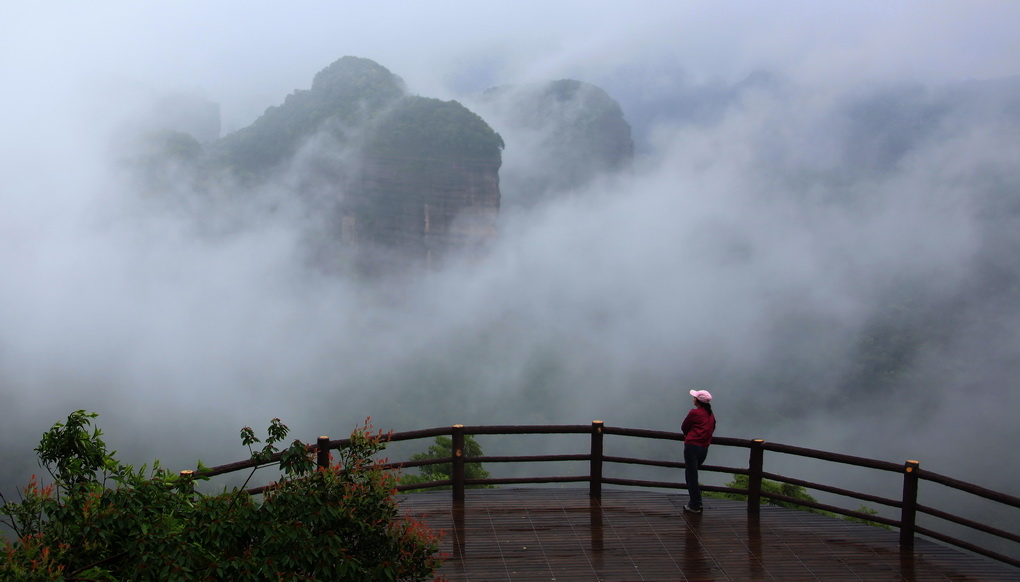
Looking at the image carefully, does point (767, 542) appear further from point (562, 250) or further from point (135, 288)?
point (562, 250)

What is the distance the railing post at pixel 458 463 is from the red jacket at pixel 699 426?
213 cm

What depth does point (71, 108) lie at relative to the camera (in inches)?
4464

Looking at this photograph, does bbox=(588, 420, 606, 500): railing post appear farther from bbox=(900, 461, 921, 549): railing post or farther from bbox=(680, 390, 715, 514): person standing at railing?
bbox=(900, 461, 921, 549): railing post

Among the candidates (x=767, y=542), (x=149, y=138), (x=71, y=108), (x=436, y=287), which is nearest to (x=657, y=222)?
(x=436, y=287)

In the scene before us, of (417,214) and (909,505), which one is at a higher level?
(417,214)

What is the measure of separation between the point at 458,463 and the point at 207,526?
4101 millimetres

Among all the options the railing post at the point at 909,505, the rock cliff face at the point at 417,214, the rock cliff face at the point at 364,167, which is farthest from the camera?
the rock cliff face at the point at 417,214

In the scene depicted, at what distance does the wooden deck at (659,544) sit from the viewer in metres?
6.09

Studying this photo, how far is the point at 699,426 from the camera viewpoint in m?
7.04

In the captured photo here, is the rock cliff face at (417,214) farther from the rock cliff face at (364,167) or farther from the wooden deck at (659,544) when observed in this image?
the wooden deck at (659,544)

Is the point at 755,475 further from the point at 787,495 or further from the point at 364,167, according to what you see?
the point at 364,167

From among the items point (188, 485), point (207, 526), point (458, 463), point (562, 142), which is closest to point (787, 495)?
point (458, 463)

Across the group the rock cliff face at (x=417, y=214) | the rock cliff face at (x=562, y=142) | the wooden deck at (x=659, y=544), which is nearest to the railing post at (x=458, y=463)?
the wooden deck at (x=659, y=544)

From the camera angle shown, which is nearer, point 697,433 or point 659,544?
point 659,544
